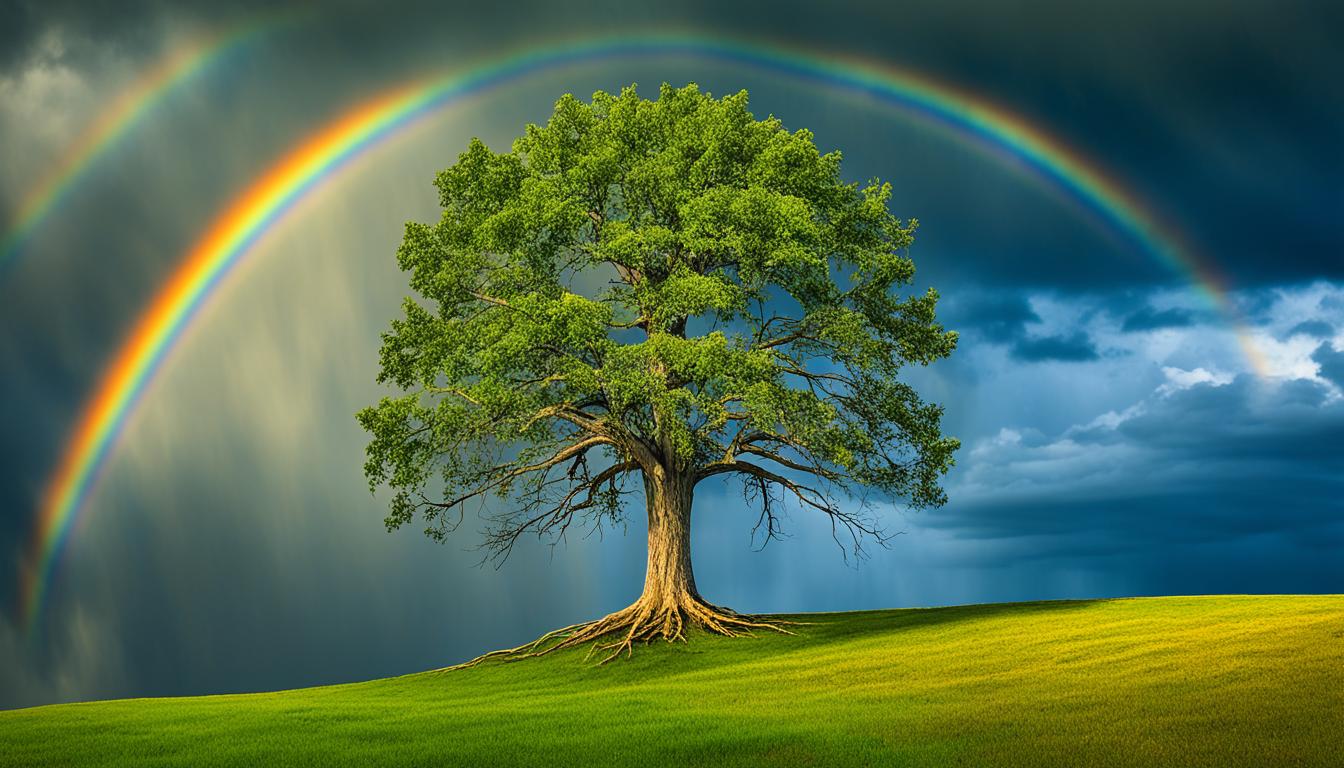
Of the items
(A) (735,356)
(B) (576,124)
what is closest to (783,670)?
(A) (735,356)

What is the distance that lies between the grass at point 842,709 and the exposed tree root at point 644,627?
2.90ft

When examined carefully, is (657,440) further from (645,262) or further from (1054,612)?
(1054,612)

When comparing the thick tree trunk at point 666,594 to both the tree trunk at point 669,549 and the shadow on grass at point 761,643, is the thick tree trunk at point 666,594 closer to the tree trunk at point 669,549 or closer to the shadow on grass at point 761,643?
the tree trunk at point 669,549

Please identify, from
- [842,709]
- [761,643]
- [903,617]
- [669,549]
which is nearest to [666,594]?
[669,549]

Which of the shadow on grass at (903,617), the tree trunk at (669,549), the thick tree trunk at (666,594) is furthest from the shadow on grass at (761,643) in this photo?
the tree trunk at (669,549)

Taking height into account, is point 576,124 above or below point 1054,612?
above

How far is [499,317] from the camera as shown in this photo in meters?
32.4

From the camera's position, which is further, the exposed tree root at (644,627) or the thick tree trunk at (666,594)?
the thick tree trunk at (666,594)

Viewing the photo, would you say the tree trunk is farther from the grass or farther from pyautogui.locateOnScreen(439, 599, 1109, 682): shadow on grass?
the grass

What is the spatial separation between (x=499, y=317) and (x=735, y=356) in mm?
7905

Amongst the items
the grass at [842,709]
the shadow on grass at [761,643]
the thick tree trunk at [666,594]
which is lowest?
the grass at [842,709]

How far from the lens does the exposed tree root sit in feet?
104

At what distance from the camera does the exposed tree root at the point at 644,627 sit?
31.7 m

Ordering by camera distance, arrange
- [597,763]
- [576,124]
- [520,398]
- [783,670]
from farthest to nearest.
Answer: [576,124], [520,398], [783,670], [597,763]
